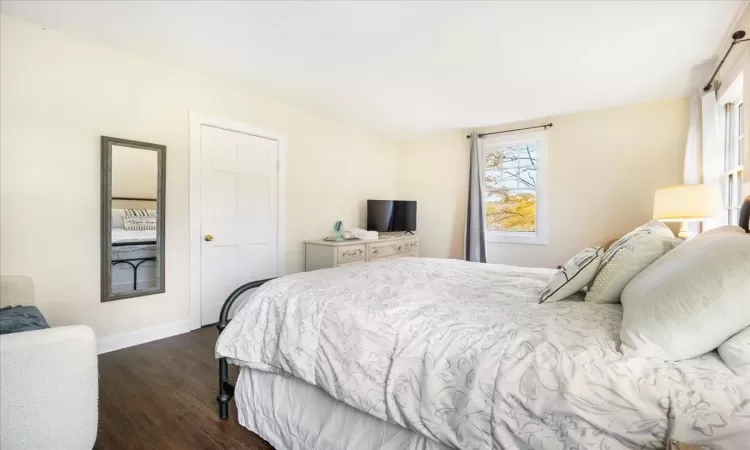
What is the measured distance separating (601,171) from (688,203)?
4.62 feet

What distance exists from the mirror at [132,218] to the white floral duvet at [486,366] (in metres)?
1.79

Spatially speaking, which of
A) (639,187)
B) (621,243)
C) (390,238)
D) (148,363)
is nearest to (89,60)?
(148,363)

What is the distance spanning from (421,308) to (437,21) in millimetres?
1954

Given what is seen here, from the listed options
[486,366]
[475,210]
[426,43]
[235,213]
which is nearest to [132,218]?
[235,213]

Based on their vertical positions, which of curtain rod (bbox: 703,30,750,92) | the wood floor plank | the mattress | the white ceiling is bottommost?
the wood floor plank

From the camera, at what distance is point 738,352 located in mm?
803

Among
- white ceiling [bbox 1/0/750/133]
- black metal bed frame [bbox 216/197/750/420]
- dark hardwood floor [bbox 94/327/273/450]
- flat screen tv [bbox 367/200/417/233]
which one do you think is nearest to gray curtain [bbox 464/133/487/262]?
flat screen tv [bbox 367/200/417/233]

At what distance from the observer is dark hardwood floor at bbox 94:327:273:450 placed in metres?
1.66

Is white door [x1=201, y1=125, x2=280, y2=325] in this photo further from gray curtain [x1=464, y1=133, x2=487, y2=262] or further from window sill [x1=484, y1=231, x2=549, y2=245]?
window sill [x1=484, y1=231, x2=549, y2=245]

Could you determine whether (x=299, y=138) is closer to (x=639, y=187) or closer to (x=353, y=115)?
(x=353, y=115)

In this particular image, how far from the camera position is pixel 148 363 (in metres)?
2.53

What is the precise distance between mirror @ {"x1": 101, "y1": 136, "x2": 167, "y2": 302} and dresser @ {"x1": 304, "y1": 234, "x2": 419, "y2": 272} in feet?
5.09

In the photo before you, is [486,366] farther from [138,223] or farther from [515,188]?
[515,188]

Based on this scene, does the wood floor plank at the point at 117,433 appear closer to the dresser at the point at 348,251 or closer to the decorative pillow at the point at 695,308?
the decorative pillow at the point at 695,308
